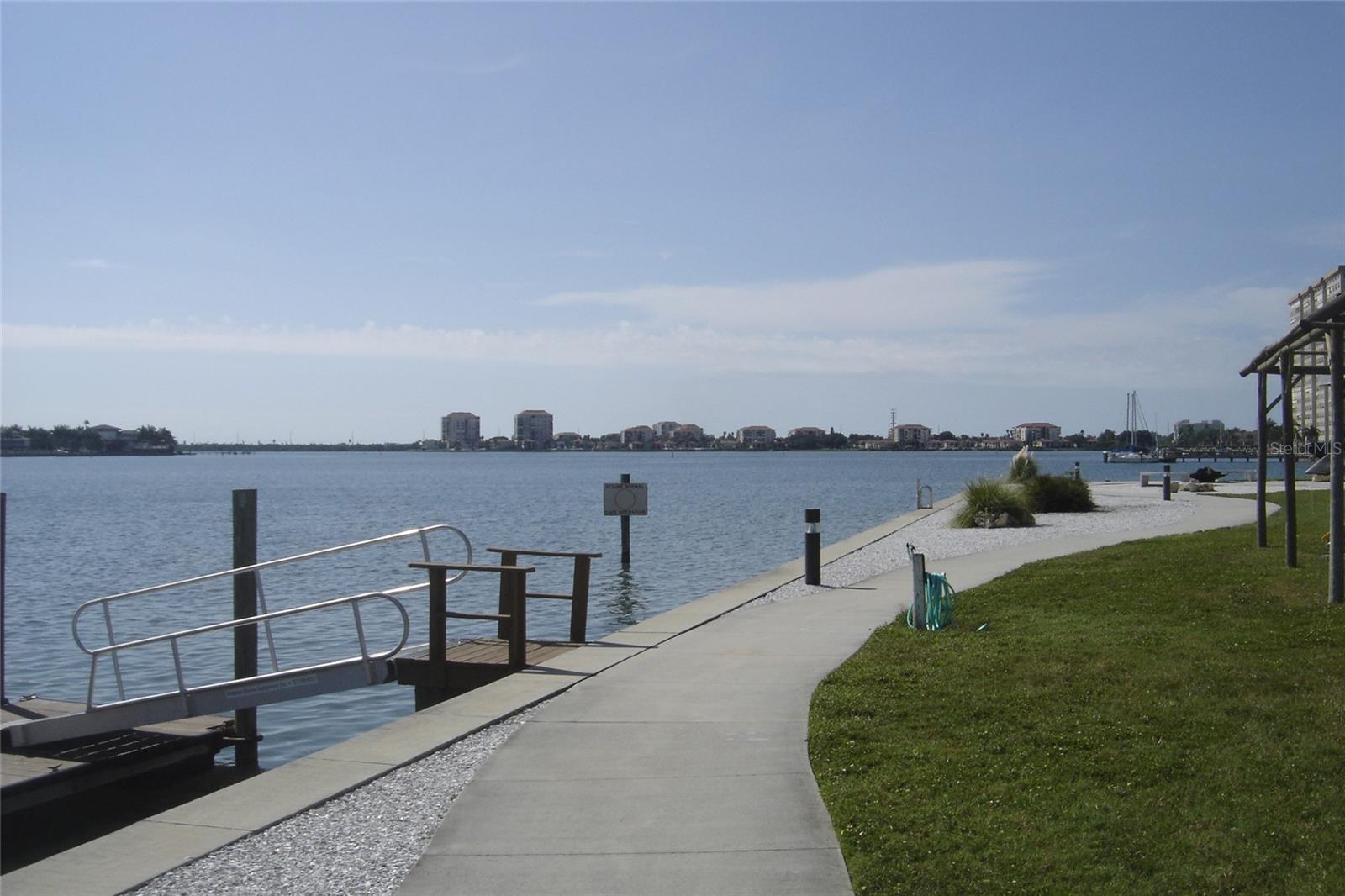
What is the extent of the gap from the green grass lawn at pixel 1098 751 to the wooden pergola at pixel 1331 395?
77 centimetres

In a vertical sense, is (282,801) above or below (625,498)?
below

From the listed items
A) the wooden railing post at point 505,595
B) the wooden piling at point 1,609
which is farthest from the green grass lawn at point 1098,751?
the wooden piling at point 1,609

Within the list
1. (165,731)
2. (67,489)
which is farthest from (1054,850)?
(67,489)

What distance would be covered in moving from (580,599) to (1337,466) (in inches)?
322

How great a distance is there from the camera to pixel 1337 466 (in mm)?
11914

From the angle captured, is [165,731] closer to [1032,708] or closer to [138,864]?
[138,864]

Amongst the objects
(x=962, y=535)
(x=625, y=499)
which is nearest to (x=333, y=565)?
(x=625, y=499)

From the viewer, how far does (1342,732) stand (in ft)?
23.4

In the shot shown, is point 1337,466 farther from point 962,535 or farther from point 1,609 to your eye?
A: point 962,535

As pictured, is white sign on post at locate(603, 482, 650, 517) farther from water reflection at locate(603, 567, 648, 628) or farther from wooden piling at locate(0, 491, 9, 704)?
wooden piling at locate(0, 491, 9, 704)

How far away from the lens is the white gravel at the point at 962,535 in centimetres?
1828

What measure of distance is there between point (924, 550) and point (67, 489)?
9635 centimetres

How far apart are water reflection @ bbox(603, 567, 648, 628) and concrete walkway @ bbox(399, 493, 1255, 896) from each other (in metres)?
7.14

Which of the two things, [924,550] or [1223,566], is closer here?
[1223,566]
